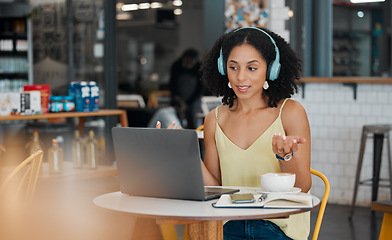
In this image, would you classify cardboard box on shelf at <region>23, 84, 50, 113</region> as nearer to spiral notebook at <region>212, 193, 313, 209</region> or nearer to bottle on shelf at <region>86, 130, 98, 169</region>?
bottle on shelf at <region>86, 130, 98, 169</region>

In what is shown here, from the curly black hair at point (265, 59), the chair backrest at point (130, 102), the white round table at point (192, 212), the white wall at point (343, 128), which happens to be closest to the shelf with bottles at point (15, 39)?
the chair backrest at point (130, 102)

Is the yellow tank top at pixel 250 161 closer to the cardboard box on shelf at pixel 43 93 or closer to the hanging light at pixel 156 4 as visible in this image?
the cardboard box on shelf at pixel 43 93

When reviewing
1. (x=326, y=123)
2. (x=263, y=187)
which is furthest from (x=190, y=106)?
(x=263, y=187)

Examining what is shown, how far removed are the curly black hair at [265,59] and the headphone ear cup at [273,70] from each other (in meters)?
0.03

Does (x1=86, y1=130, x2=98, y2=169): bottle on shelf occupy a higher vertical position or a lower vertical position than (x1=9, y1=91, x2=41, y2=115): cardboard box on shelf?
lower

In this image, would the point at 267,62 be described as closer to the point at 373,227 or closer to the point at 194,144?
the point at 194,144

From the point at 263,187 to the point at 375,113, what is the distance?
4.13 metres

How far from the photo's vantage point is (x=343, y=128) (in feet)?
20.1

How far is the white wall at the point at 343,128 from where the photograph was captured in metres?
5.93

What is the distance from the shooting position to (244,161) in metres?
2.44

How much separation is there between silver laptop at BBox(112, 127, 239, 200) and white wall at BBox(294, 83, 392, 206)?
4.17m

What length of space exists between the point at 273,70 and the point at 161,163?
72 centimetres

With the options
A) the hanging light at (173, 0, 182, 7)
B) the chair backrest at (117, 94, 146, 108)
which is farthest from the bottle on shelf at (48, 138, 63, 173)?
the hanging light at (173, 0, 182, 7)

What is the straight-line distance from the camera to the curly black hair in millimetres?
2465
